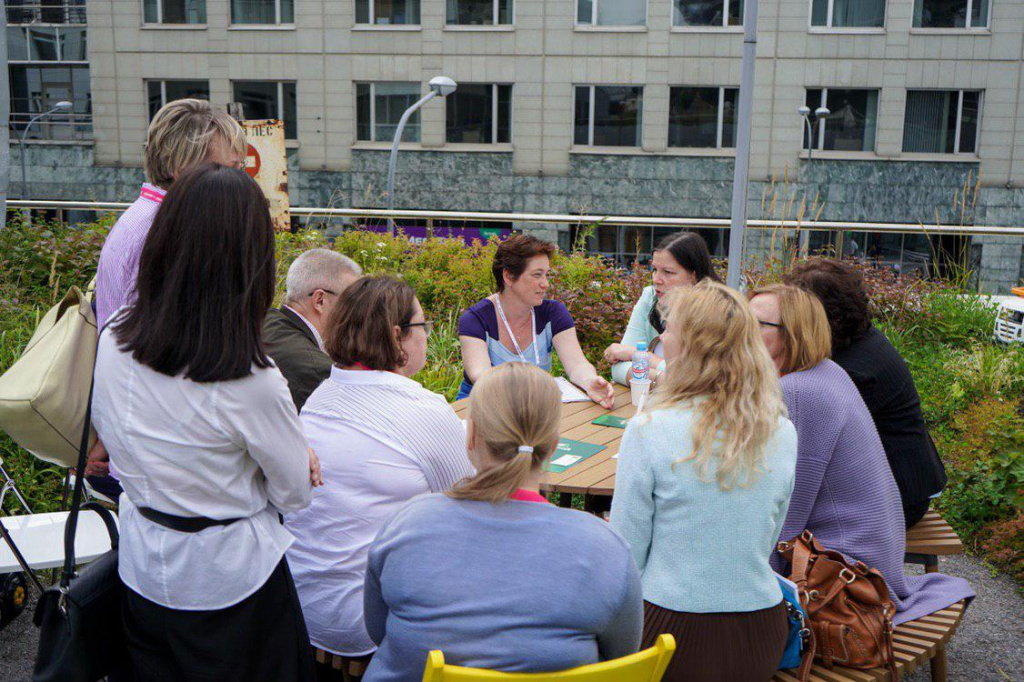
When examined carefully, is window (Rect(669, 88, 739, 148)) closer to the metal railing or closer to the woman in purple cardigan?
the metal railing

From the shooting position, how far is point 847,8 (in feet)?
76.6

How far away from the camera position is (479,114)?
961 inches

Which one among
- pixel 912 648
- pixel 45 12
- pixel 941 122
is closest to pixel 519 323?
pixel 912 648

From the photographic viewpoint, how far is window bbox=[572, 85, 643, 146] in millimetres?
23969

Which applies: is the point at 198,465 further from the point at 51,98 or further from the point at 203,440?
the point at 51,98

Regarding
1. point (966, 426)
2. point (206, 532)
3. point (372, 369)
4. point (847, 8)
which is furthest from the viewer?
point (847, 8)

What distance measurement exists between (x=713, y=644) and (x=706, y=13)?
24.1 metres

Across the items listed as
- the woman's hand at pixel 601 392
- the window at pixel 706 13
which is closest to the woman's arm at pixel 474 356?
the woman's hand at pixel 601 392

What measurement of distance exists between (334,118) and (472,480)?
78.6 ft

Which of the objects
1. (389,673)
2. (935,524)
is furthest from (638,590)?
(935,524)

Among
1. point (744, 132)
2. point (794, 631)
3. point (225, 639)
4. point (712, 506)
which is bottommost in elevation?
point (794, 631)

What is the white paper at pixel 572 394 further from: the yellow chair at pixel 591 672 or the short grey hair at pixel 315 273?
the yellow chair at pixel 591 672

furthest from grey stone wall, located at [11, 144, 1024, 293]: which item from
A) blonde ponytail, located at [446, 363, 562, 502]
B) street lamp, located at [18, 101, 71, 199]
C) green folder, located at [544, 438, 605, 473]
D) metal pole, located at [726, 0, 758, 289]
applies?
blonde ponytail, located at [446, 363, 562, 502]

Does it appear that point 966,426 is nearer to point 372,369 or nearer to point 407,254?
point 372,369
